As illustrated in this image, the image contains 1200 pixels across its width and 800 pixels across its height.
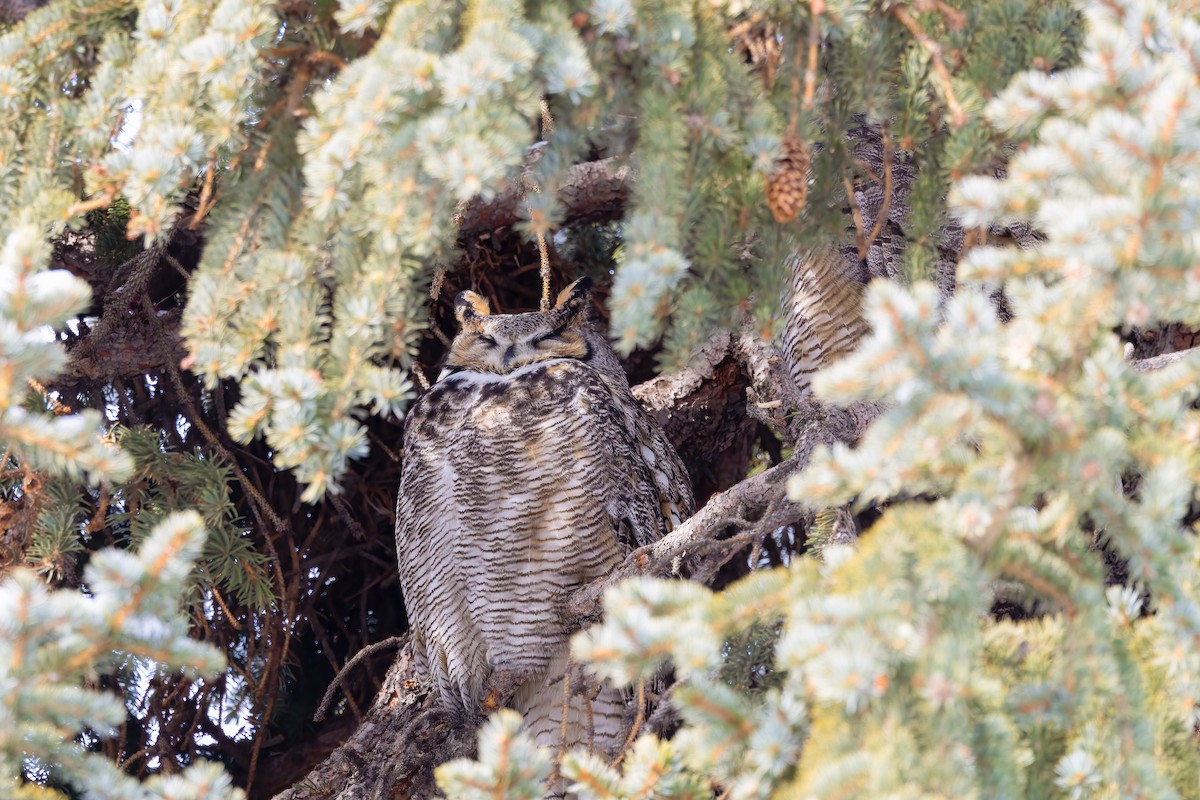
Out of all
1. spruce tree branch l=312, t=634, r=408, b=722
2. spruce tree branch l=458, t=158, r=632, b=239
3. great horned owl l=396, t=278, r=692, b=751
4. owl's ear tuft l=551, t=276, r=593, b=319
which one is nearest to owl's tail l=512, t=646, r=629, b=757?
great horned owl l=396, t=278, r=692, b=751

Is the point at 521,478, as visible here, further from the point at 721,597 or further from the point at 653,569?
the point at 721,597

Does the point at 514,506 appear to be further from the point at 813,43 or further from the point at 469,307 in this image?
the point at 813,43

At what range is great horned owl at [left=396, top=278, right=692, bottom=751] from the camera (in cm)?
248

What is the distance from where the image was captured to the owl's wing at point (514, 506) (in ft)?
8.12

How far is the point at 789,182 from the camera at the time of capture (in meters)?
1.32

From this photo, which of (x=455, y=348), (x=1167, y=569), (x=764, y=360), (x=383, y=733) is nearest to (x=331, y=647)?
(x=383, y=733)

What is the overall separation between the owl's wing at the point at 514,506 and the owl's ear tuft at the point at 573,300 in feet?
0.67

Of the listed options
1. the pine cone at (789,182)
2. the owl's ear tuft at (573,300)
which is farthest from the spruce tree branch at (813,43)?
the owl's ear tuft at (573,300)

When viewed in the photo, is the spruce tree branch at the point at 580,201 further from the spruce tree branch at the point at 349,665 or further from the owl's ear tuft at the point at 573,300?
the spruce tree branch at the point at 349,665

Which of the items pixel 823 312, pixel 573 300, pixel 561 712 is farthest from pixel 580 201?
pixel 561 712

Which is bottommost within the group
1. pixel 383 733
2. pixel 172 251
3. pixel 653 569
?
pixel 383 733

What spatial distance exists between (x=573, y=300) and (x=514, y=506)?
0.59 m

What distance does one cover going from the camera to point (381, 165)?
3.79ft

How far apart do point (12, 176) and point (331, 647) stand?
206 cm
